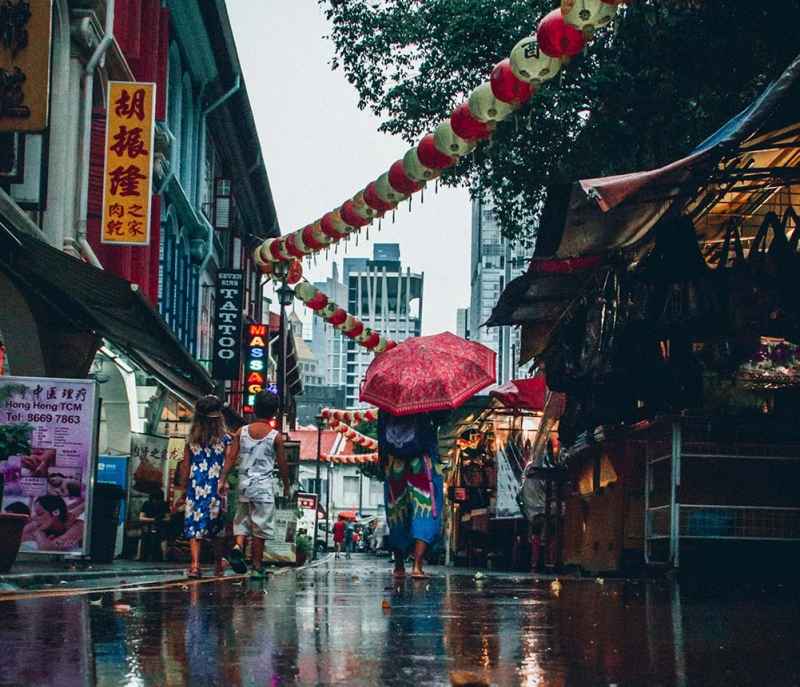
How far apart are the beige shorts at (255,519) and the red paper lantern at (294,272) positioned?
1175 cm

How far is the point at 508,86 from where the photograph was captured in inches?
583

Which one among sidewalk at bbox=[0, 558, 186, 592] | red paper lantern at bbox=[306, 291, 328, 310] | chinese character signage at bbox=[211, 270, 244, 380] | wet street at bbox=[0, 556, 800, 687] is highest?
chinese character signage at bbox=[211, 270, 244, 380]

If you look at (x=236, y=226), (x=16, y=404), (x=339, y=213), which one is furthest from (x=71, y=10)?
(x=236, y=226)

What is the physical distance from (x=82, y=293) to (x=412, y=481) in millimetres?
3777

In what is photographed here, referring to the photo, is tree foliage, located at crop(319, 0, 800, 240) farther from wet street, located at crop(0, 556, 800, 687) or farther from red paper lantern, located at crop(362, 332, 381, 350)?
wet street, located at crop(0, 556, 800, 687)

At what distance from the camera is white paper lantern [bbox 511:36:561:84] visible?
14.2m

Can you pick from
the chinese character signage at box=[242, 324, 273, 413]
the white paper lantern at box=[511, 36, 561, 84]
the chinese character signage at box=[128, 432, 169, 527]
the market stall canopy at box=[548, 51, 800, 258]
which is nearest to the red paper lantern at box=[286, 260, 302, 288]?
the chinese character signage at box=[128, 432, 169, 527]

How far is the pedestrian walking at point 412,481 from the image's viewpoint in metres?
13.3

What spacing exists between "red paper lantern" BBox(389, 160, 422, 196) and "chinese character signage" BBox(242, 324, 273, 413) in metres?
21.4

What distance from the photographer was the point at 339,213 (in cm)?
2023

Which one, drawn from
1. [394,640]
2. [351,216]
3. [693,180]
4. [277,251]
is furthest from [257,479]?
[277,251]

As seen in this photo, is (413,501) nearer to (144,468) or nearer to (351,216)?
(351,216)

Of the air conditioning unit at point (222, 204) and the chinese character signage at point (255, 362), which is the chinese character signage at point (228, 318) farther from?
the chinese character signage at point (255, 362)

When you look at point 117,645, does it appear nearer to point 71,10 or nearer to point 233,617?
point 233,617
